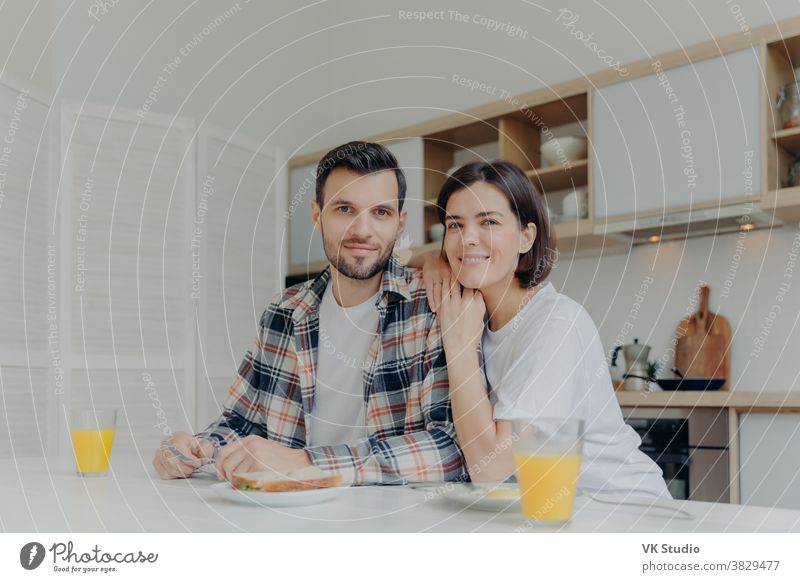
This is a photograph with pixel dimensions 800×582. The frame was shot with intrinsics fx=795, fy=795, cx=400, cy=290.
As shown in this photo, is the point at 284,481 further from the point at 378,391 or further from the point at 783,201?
the point at 783,201

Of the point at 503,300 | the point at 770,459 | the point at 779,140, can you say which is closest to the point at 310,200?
the point at 779,140

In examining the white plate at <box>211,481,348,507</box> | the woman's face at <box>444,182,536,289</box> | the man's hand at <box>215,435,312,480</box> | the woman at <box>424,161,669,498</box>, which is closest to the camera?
the white plate at <box>211,481,348,507</box>

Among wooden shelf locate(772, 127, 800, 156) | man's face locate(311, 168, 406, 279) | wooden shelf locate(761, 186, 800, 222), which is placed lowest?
man's face locate(311, 168, 406, 279)

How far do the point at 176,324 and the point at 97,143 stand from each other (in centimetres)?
66

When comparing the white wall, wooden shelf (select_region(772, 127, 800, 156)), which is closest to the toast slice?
wooden shelf (select_region(772, 127, 800, 156))

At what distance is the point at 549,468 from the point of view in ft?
2.00

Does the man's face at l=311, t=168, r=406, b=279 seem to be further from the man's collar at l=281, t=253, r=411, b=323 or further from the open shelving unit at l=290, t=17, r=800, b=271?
the open shelving unit at l=290, t=17, r=800, b=271

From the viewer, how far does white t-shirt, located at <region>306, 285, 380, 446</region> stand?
3.95 feet

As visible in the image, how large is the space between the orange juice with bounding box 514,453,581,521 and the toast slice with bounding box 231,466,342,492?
0.72 ft

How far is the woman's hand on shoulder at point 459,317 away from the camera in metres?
1.05

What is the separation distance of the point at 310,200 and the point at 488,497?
2709mm

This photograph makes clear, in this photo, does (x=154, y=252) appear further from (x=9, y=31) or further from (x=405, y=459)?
(x=405, y=459)
